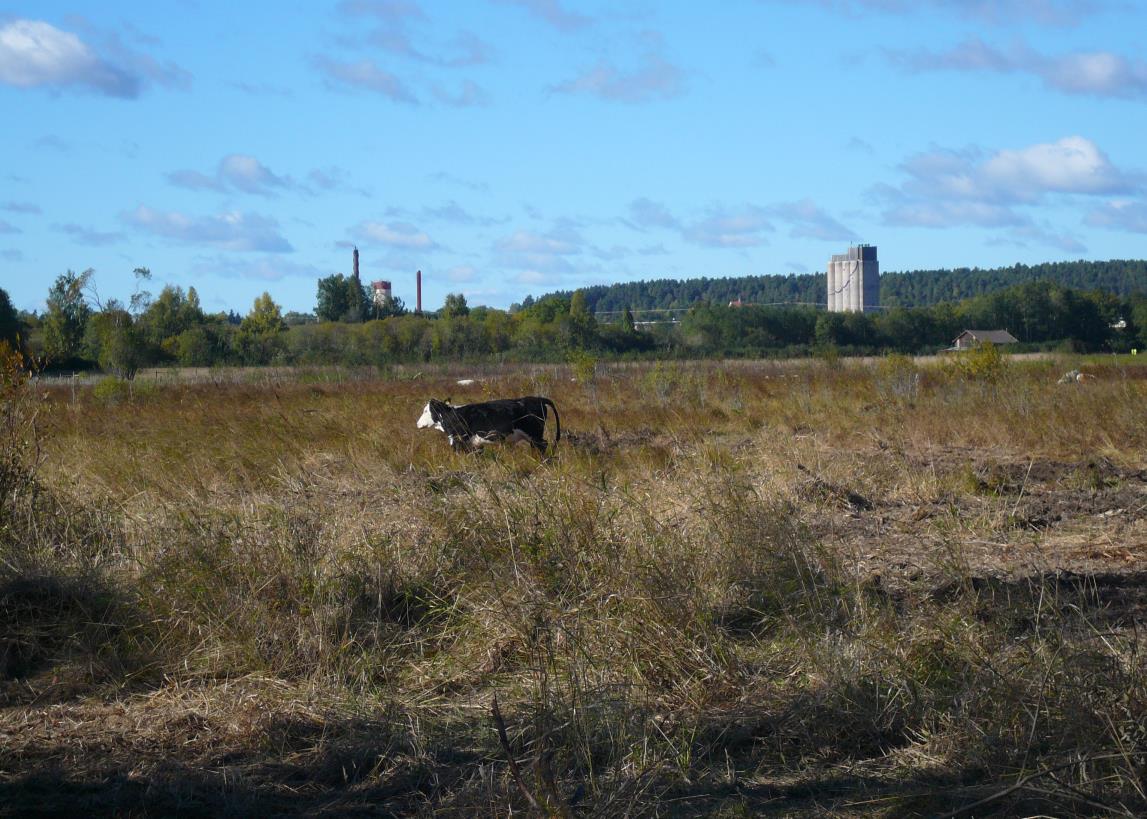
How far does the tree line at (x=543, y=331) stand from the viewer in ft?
164

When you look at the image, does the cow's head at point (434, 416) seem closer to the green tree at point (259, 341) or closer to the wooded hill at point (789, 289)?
the green tree at point (259, 341)

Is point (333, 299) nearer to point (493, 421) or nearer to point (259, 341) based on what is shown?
point (259, 341)

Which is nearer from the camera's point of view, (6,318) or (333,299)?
(6,318)

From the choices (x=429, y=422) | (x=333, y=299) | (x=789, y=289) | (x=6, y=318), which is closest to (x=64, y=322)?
(x=6, y=318)

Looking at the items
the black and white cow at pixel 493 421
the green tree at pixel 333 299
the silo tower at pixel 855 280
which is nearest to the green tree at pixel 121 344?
the black and white cow at pixel 493 421

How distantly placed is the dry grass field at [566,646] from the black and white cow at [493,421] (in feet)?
10.1

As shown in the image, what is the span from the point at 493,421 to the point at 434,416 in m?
1.00

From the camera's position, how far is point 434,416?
44.5ft

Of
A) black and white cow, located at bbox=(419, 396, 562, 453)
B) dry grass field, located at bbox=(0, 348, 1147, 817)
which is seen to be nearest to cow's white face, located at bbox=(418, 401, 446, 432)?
black and white cow, located at bbox=(419, 396, 562, 453)

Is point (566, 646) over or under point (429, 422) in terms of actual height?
under

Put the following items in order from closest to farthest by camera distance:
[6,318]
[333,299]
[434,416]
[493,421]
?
1. [493,421]
2. [434,416]
3. [6,318]
4. [333,299]

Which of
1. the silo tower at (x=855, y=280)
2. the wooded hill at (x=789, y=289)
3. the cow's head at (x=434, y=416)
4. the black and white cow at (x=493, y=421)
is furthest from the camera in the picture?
the wooded hill at (x=789, y=289)

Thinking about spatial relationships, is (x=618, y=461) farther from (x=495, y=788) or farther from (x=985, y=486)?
(x=495, y=788)

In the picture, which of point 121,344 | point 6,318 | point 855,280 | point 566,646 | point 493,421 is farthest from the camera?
point 855,280
